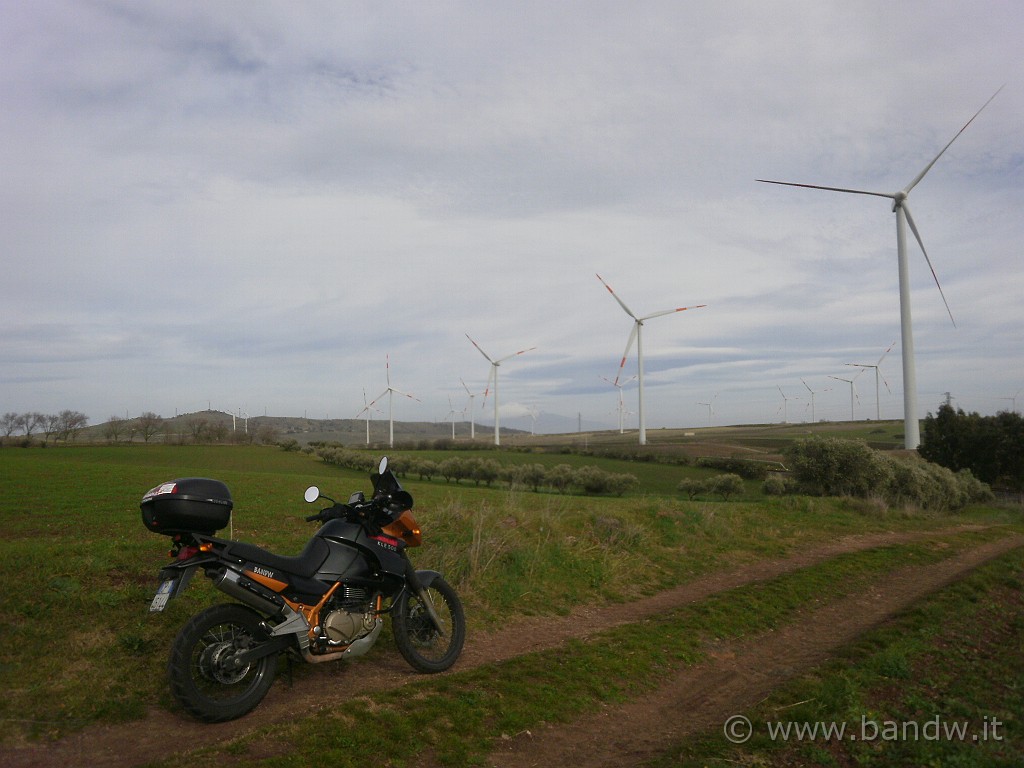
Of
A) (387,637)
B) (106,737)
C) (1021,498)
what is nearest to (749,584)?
(387,637)

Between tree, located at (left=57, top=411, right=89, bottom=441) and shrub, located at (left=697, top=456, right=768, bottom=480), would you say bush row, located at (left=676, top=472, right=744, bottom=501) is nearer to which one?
shrub, located at (left=697, top=456, right=768, bottom=480)

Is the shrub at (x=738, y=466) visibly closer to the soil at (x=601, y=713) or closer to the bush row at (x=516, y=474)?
the bush row at (x=516, y=474)

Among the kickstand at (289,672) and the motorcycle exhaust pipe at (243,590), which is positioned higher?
the motorcycle exhaust pipe at (243,590)

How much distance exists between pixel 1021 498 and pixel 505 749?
1937 inches

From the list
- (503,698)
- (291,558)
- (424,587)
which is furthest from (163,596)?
(503,698)

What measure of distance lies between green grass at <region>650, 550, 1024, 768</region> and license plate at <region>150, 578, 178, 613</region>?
3.55 meters

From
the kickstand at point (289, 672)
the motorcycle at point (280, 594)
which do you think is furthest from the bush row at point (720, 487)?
the kickstand at point (289, 672)

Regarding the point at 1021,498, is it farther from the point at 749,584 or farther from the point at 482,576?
the point at 482,576

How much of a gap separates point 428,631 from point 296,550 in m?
4.67

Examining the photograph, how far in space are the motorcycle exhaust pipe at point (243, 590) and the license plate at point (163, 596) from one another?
260 millimetres

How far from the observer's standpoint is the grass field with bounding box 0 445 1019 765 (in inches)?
218

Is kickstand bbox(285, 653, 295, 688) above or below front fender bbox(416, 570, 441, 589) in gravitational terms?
below

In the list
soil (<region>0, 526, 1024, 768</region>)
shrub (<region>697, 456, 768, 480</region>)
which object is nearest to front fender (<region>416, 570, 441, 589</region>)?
soil (<region>0, 526, 1024, 768</region>)

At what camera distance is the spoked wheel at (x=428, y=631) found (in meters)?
6.37
